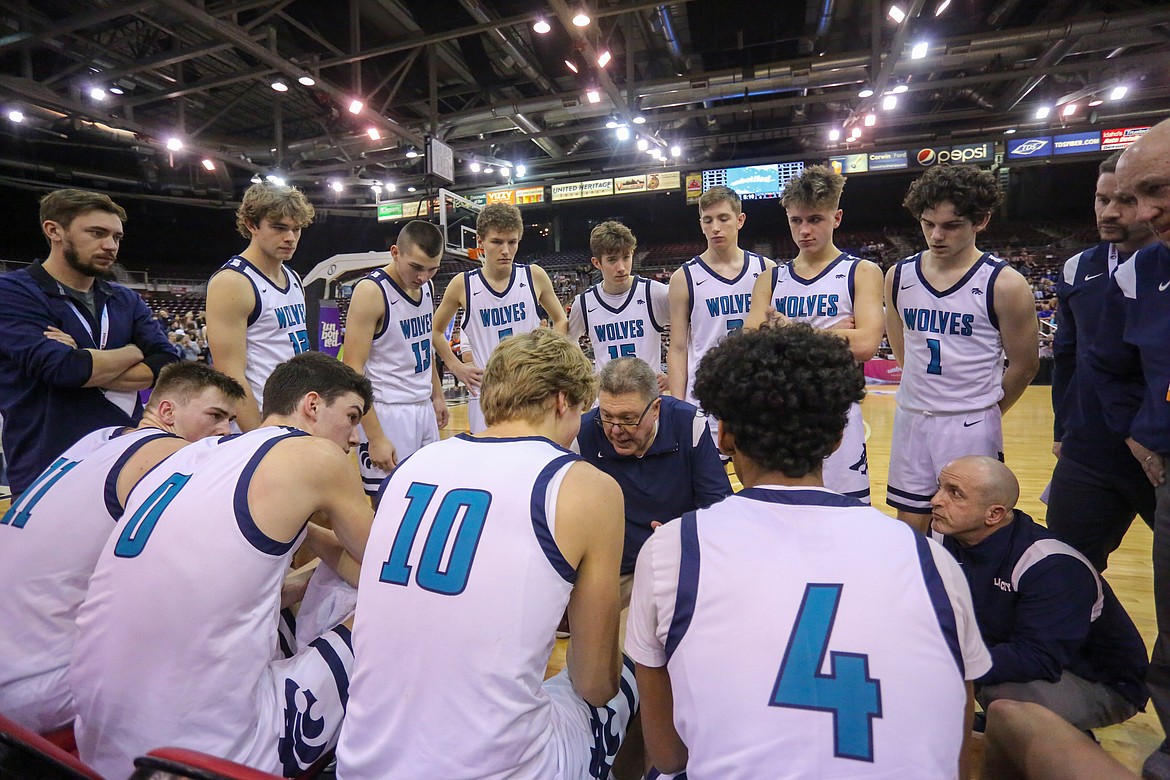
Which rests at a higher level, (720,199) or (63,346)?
(720,199)

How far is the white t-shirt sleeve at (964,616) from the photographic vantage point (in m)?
1.03

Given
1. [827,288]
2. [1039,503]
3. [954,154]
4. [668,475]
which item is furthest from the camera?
[954,154]

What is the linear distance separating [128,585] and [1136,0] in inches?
558

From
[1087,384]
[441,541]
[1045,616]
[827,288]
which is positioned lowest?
[1045,616]

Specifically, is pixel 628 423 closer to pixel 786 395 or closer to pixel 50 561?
pixel 786 395

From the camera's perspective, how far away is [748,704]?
0.98 m

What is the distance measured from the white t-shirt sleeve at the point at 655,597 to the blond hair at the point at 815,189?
7.95ft

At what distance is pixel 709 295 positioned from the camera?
375 cm

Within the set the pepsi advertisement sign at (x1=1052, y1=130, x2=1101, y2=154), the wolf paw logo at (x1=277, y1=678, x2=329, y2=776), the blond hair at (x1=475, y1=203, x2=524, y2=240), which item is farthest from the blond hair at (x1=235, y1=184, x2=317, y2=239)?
the pepsi advertisement sign at (x1=1052, y1=130, x2=1101, y2=154)

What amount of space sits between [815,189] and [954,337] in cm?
96

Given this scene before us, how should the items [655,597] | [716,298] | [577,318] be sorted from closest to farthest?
[655,597] < [716,298] < [577,318]

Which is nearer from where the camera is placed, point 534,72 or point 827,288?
point 827,288

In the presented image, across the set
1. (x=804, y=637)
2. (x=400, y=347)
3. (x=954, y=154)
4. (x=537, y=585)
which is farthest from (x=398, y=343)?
(x=954, y=154)

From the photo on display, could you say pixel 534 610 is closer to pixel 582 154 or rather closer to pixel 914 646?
pixel 914 646
